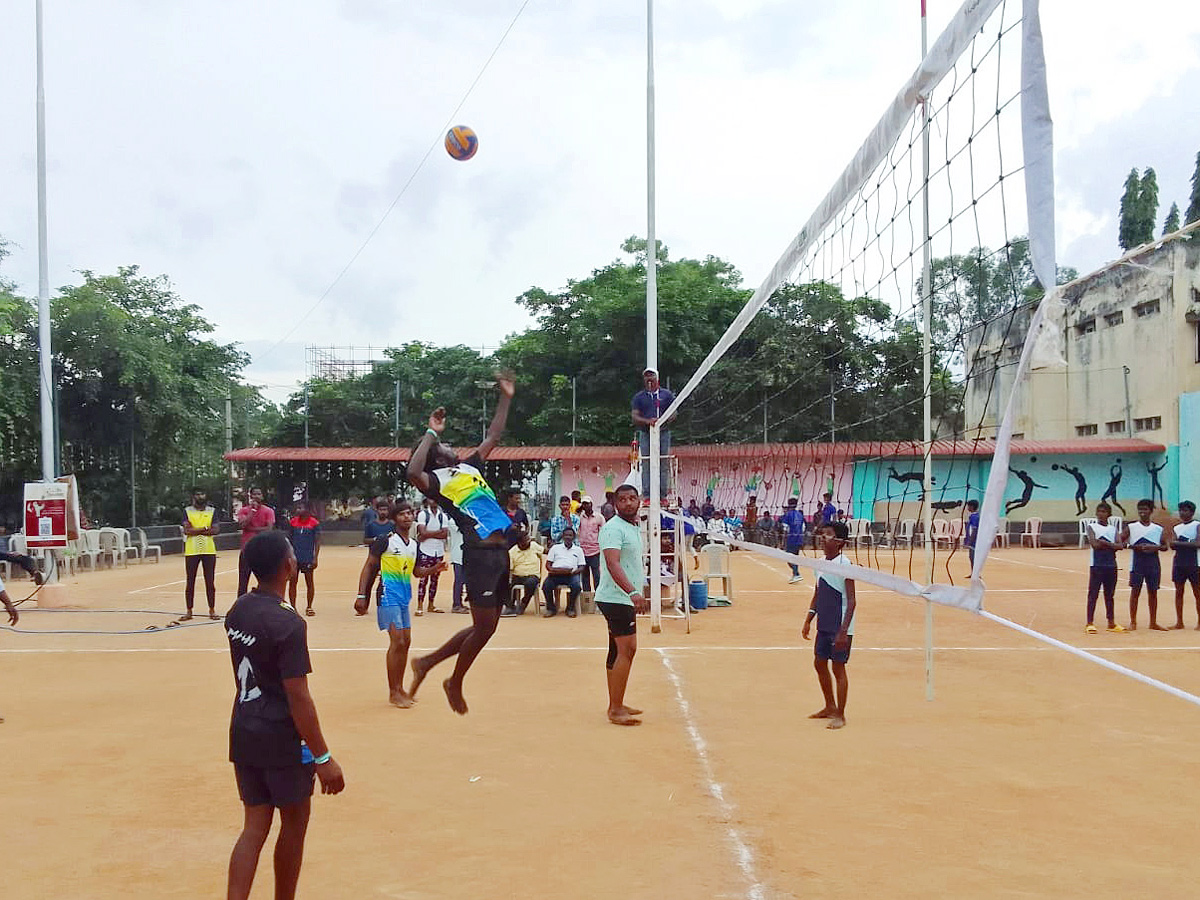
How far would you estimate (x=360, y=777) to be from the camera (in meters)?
5.09

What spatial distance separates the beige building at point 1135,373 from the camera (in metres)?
23.8

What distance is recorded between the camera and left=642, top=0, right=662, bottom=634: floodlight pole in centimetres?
1065

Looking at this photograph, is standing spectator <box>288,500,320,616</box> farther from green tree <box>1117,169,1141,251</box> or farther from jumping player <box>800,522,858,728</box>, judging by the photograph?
green tree <box>1117,169,1141,251</box>

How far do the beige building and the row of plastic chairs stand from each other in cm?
1920

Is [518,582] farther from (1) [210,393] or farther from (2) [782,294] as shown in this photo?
(1) [210,393]

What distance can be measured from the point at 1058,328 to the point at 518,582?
32.7ft

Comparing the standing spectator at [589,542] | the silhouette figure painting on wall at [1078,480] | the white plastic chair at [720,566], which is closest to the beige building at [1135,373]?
the silhouette figure painting on wall at [1078,480]

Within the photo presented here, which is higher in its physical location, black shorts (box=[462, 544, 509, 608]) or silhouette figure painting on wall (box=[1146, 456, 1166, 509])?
silhouette figure painting on wall (box=[1146, 456, 1166, 509])

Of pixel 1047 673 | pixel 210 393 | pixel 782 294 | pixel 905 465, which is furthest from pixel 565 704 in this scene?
pixel 210 393

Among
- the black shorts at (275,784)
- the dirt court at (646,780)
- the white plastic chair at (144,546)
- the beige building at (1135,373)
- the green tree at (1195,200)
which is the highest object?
the green tree at (1195,200)

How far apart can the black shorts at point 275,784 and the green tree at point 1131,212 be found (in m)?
34.7

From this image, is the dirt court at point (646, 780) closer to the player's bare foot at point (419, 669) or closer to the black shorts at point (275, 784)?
the player's bare foot at point (419, 669)

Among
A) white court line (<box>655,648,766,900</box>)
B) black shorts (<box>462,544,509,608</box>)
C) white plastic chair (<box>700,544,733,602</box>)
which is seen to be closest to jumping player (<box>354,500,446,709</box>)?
black shorts (<box>462,544,509,608</box>)

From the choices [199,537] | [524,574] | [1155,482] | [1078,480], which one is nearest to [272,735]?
[199,537]
